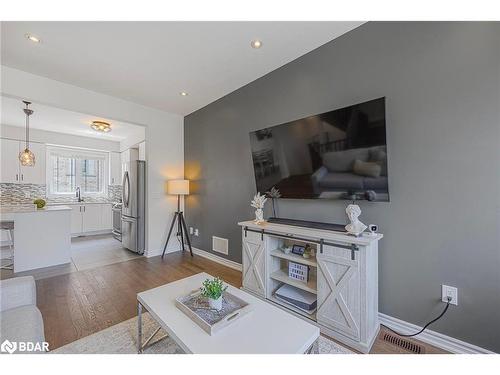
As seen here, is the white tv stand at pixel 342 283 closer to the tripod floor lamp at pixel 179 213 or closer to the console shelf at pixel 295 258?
the console shelf at pixel 295 258

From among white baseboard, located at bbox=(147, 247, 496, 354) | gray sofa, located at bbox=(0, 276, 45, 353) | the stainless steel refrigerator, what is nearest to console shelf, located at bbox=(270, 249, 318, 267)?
white baseboard, located at bbox=(147, 247, 496, 354)

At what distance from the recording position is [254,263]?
7.67 ft

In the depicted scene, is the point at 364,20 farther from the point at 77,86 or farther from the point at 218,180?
the point at 77,86

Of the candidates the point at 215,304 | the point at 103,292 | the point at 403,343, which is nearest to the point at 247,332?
the point at 215,304

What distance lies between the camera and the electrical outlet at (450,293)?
155cm

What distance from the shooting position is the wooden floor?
182 centimetres

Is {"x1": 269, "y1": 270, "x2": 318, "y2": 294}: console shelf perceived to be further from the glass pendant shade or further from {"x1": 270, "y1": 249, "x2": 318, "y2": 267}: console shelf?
the glass pendant shade

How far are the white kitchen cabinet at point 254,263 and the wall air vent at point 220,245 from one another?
3.12 ft

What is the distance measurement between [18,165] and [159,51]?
481 cm

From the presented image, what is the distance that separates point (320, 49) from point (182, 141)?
299 cm

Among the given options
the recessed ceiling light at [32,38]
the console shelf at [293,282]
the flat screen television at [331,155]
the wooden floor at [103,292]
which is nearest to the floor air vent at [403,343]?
the wooden floor at [103,292]

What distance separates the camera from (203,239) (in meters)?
3.85

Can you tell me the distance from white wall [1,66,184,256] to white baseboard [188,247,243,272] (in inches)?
22.8

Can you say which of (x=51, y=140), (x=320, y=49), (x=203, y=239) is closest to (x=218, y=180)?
(x=203, y=239)
